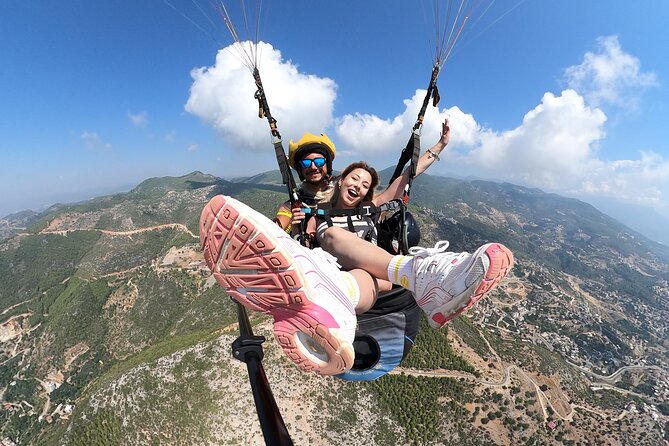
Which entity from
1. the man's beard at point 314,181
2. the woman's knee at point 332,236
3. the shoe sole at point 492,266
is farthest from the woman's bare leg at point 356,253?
the man's beard at point 314,181

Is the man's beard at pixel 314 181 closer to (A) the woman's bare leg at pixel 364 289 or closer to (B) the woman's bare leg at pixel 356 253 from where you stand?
(B) the woman's bare leg at pixel 356 253

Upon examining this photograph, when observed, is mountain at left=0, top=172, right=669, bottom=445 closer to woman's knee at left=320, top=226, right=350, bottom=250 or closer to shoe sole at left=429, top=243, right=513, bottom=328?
woman's knee at left=320, top=226, right=350, bottom=250

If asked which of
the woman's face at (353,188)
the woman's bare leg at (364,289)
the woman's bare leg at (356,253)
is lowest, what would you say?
the woman's bare leg at (364,289)

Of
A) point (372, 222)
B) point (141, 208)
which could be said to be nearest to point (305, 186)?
point (372, 222)

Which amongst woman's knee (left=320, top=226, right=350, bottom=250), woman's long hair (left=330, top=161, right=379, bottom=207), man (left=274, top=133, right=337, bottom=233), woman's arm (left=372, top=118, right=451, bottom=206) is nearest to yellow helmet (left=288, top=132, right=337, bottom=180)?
man (left=274, top=133, right=337, bottom=233)

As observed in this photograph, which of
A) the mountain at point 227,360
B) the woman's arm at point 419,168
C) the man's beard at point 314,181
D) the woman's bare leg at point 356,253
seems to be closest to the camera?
the woman's bare leg at point 356,253

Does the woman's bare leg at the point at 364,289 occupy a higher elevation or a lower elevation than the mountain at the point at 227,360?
higher

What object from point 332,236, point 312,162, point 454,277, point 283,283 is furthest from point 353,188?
point 283,283

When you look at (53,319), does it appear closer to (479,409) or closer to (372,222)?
(479,409)
